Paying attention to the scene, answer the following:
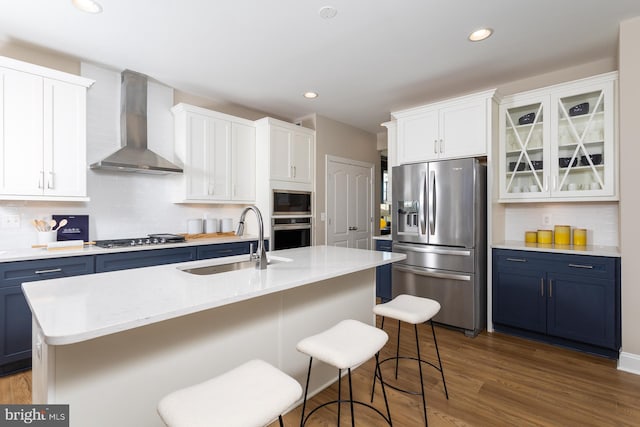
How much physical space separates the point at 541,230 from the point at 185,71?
4054mm

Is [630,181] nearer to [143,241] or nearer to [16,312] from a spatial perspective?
[143,241]

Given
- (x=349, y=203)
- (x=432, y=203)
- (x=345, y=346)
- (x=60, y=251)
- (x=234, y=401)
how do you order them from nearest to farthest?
(x=234, y=401)
(x=345, y=346)
(x=60, y=251)
(x=432, y=203)
(x=349, y=203)

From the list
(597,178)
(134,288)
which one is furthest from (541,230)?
(134,288)

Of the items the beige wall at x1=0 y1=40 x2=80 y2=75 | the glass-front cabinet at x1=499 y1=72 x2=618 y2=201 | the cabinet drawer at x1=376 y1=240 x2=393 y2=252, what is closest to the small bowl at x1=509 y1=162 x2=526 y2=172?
the glass-front cabinet at x1=499 y1=72 x2=618 y2=201

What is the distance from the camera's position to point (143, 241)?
3057 millimetres

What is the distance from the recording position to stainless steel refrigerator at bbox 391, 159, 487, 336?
3.03 meters

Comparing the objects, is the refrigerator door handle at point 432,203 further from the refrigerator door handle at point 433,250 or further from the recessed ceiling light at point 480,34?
the recessed ceiling light at point 480,34

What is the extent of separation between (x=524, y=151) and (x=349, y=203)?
102 inches

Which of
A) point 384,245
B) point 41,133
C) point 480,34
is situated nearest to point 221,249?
point 41,133

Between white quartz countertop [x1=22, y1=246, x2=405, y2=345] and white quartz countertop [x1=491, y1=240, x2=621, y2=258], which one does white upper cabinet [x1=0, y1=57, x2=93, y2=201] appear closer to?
white quartz countertop [x1=22, y1=246, x2=405, y2=345]

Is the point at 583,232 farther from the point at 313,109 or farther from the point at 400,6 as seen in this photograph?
the point at 313,109

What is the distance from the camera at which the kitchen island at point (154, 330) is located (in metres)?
1.05

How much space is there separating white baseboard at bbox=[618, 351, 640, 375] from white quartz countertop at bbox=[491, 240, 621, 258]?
0.75 metres

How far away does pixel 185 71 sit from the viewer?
125 inches
